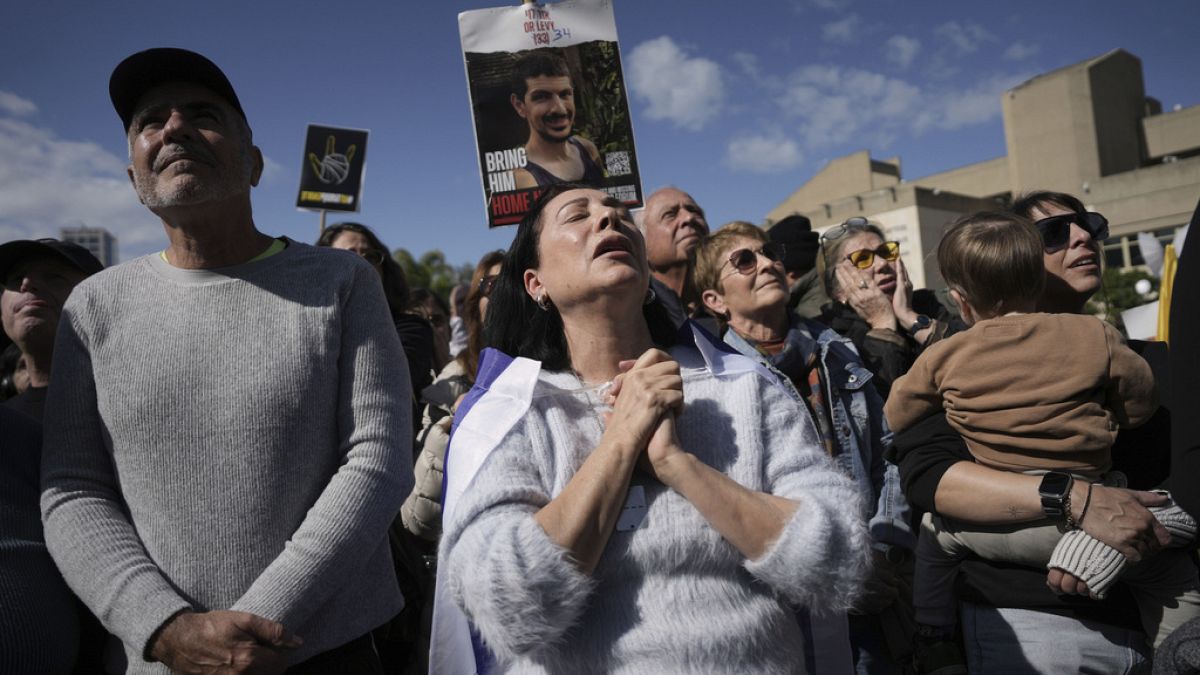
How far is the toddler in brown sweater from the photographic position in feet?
7.75

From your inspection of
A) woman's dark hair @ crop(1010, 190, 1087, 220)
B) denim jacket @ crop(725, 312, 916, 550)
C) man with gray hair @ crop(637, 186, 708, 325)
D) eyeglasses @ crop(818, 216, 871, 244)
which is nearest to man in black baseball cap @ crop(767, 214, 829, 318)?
eyeglasses @ crop(818, 216, 871, 244)

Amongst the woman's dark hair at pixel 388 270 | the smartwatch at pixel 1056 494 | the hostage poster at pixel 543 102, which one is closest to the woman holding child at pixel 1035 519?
the smartwatch at pixel 1056 494

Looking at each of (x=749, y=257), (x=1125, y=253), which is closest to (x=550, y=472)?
(x=749, y=257)

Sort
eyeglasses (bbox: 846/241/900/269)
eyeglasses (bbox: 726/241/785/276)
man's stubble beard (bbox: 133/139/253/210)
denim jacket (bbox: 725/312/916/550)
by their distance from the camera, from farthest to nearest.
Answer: eyeglasses (bbox: 846/241/900/269)
eyeglasses (bbox: 726/241/785/276)
denim jacket (bbox: 725/312/916/550)
man's stubble beard (bbox: 133/139/253/210)

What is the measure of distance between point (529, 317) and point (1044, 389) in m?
1.56

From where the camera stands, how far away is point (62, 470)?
6.95 feet

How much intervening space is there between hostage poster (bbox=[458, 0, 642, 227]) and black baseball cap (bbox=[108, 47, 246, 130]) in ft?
6.42

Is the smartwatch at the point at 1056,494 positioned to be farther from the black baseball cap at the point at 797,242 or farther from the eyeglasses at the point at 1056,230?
the black baseball cap at the point at 797,242

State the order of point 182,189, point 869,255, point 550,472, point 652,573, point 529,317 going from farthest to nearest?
point 869,255 → point 529,317 → point 182,189 → point 550,472 → point 652,573

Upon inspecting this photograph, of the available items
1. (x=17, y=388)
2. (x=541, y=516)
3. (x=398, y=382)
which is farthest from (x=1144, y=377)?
(x=17, y=388)

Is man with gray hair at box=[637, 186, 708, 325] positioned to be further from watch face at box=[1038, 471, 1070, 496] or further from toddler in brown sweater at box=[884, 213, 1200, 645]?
watch face at box=[1038, 471, 1070, 496]

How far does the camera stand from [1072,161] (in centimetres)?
4819

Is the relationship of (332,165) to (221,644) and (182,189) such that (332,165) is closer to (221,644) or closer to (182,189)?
(182,189)

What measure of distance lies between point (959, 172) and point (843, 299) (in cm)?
5663
